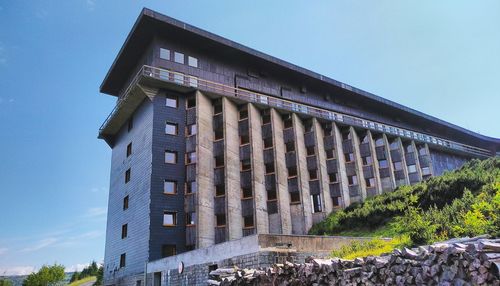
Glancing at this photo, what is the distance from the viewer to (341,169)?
1582 inches

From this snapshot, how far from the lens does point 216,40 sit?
35.6 meters

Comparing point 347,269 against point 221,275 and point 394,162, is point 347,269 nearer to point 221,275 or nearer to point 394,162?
point 221,275

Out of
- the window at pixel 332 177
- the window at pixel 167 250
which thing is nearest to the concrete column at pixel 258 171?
the window at pixel 167 250

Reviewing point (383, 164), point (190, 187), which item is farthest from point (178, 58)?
point (383, 164)

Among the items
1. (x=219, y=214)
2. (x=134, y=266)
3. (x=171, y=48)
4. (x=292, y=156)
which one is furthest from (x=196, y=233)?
(x=171, y=48)

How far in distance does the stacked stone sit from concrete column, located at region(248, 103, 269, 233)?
22.8 metres

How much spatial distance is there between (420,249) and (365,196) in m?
35.6

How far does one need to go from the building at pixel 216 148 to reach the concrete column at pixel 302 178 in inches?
4.6

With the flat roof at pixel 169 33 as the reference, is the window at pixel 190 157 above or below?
below

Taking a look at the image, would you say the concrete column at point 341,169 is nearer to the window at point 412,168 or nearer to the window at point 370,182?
the window at point 370,182

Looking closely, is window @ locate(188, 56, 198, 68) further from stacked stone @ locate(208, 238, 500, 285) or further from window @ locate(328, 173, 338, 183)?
stacked stone @ locate(208, 238, 500, 285)

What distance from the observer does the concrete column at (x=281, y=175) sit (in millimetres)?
33781

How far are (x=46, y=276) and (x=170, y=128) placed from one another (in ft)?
131

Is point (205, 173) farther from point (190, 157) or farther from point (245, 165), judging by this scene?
point (245, 165)
